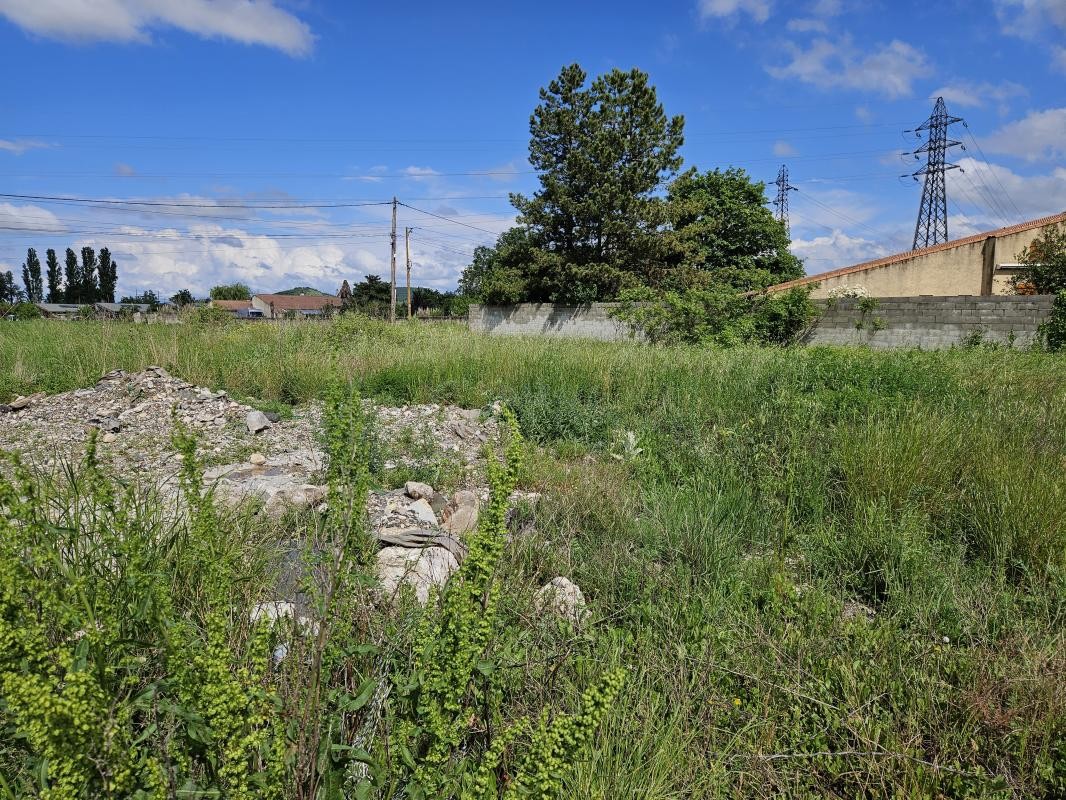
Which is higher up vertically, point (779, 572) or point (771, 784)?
point (779, 572)

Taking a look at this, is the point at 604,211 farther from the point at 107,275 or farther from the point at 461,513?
the point at 107,275

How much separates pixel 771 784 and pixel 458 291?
6602 cm

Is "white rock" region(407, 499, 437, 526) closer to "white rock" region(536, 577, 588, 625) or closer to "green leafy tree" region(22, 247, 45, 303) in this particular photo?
"white rock" region(536, 577, 588, 625)

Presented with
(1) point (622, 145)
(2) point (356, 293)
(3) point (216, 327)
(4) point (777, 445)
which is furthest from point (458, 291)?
(4) point (777, 445)

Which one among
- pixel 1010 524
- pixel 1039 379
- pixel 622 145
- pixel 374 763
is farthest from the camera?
pixel 622 145

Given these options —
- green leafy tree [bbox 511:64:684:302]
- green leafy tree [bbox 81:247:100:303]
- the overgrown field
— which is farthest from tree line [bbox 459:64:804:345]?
green leafy tree [bbox 81:247:100:303]

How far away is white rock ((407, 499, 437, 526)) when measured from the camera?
153 inches

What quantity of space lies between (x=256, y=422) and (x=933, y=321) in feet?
44.8

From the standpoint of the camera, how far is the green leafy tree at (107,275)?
74438 millimetres

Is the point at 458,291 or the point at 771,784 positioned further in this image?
the point at 458,291

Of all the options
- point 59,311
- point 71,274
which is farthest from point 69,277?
point 59,311

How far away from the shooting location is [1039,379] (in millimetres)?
7000

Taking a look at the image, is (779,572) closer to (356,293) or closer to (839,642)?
(839,642)

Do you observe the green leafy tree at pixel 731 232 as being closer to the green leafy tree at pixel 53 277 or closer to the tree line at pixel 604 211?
the tree line at pixel 604 211
